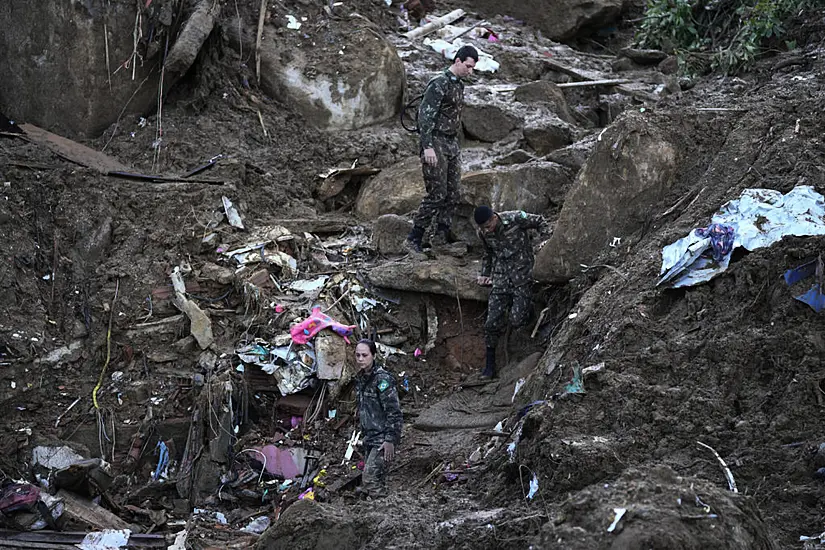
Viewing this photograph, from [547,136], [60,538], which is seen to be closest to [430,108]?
[547,136]

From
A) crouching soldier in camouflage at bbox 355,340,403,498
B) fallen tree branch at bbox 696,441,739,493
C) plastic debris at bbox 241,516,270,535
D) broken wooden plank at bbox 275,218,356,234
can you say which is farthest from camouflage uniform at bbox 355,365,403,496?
broken wooden plank at bbox 275,218,356,234

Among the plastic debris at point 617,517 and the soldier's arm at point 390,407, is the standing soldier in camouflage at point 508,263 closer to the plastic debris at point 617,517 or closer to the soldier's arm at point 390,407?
the soldier's arm at point 390,407

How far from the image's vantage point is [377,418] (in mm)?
7949

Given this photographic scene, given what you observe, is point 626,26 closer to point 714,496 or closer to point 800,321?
point 800,321

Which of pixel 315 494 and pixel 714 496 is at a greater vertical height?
pixel 714 496

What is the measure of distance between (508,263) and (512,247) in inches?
6.5

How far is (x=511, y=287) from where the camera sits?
30.7 ft

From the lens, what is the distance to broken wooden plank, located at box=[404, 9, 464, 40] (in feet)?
48.0

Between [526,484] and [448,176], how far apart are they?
4.47 m

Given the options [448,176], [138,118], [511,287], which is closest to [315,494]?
[511,287]

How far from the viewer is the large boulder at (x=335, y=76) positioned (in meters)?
12.9

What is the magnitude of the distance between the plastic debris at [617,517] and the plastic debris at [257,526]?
4950 millimetres

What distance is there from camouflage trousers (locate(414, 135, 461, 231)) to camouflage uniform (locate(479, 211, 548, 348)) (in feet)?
3.12

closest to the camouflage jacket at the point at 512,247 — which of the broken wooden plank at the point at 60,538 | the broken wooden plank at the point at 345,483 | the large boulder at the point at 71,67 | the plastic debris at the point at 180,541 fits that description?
the broken wooden plank at the point at 345,483
